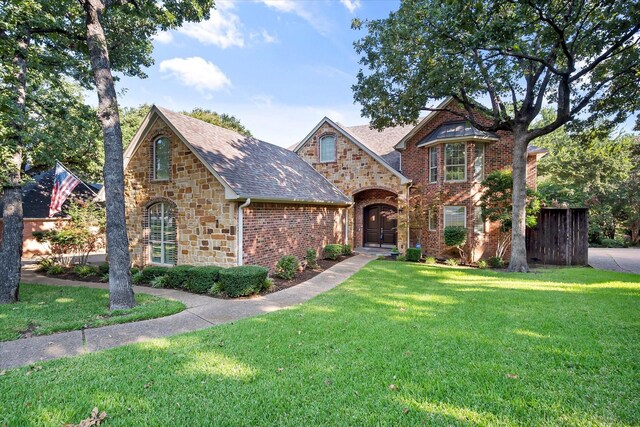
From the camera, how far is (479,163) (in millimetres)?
14070

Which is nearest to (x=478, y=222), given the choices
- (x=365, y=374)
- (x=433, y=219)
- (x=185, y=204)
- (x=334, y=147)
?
(x=433, y=219)

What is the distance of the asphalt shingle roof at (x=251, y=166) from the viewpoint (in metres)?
9.47

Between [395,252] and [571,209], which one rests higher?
[571,209]

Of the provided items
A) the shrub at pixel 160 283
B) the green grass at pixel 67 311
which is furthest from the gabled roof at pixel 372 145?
the green grass at pixel 67 311

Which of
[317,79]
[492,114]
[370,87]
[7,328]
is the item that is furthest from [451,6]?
[7,328]

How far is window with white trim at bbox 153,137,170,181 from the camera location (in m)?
10.6

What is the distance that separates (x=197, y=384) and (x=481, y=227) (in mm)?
13989

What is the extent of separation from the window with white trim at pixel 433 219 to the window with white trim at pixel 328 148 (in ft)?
19.8

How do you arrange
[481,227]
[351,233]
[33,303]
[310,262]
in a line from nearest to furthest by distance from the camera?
1. [33,303]
2. [310,262]
3. [481,227]
4. [351,233]

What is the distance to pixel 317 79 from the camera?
14836 millimetres

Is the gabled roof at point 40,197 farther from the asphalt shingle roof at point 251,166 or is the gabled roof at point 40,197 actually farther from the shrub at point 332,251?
the shrub at point 332,251

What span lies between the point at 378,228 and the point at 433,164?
5.03 meters

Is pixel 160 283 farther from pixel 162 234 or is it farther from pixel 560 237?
pixel 560 237

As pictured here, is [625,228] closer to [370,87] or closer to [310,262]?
[370,87]
